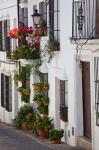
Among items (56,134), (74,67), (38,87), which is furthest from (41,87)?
(74,67)

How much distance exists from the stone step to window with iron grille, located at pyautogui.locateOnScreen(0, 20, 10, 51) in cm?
1153

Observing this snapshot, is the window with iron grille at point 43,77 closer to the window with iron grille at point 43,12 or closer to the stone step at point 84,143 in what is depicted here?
the window with iron grille at point 43,12

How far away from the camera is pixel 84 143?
17094 millimetres

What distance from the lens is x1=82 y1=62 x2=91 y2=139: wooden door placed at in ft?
56.6

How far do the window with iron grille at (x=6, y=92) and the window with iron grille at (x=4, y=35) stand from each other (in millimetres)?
1468

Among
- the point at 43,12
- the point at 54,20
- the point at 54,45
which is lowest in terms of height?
the point at 54,45

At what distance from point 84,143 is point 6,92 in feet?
40.9

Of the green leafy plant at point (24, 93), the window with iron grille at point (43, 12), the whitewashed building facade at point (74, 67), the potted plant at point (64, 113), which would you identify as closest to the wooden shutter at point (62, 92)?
the whitewashed building facade at point (74, 67)

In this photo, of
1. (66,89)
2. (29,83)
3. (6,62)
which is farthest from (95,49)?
(6,62)

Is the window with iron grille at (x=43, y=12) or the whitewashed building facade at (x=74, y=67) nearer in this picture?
the whitewashed building facade at (x=74, y=67)

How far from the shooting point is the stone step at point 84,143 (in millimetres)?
16778

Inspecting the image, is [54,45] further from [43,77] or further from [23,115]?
[23,115]

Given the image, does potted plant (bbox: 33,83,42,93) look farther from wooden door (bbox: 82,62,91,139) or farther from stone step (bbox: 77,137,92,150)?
stone step (bbox: 77,137,92,150)

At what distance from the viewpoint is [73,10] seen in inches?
668
